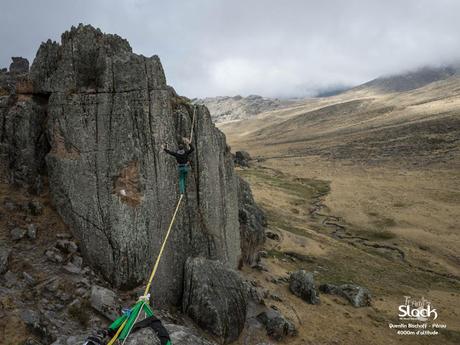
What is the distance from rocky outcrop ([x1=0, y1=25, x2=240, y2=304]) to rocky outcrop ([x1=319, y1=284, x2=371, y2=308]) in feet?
43.8

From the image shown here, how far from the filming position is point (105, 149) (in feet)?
49.5

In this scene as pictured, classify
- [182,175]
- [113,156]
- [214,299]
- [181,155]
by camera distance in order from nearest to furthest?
[113,156]
[214,299]
[181,155]
[182,175]

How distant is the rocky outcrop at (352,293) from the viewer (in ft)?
78.3

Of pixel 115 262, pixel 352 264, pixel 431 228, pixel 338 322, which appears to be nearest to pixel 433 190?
pixel 431 228

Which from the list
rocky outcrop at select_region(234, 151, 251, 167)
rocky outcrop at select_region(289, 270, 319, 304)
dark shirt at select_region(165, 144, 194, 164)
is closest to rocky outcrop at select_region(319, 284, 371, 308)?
rocky outcrop at select_region(289, 270, 319, 304)

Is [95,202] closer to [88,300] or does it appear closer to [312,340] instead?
[88,300]

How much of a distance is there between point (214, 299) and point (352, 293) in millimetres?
13756

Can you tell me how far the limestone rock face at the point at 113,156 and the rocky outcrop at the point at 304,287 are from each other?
10.5m

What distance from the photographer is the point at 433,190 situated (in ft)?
198

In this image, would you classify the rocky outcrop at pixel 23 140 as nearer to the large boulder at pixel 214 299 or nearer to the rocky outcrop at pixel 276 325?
the large boulder at pixel 214 299

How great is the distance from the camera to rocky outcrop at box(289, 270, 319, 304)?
75.4ft

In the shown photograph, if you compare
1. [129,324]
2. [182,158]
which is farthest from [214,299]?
[182,158]

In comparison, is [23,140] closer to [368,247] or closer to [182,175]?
[182,175]

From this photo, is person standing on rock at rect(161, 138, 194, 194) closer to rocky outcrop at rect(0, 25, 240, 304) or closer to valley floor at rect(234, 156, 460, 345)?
rocky outcrop at rect(0, 25, 240, 304)
